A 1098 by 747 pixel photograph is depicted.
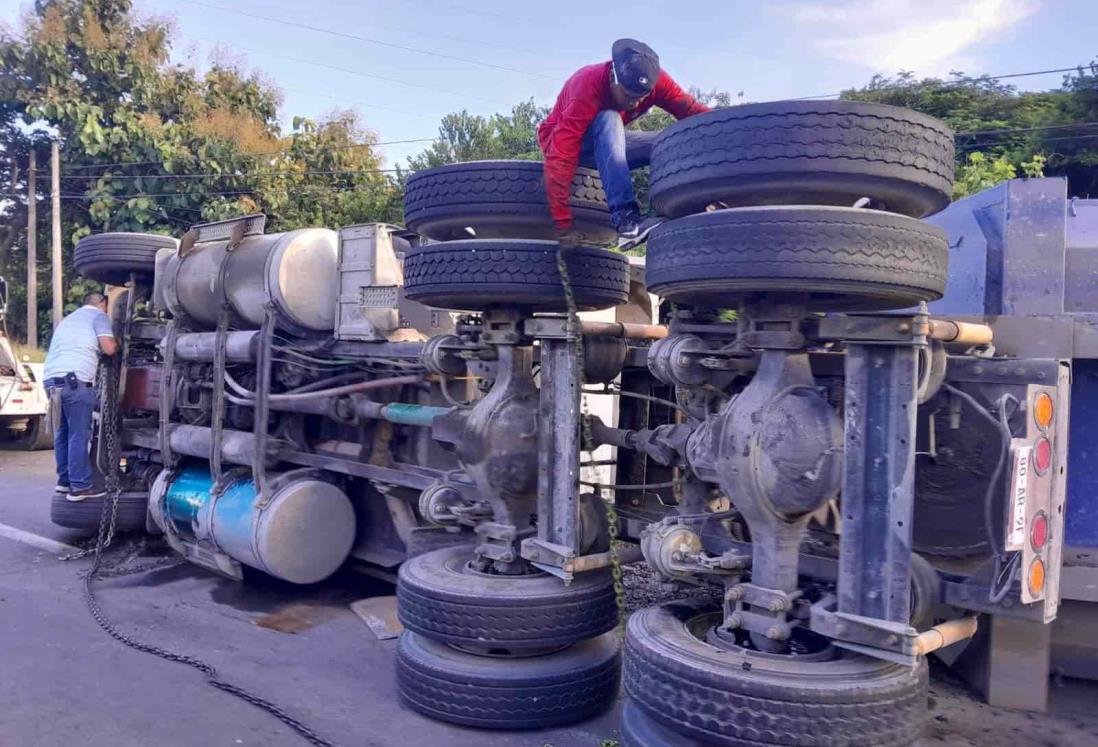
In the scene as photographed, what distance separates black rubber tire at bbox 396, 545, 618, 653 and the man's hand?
1.36 meters

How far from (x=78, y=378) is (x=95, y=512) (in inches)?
39.2

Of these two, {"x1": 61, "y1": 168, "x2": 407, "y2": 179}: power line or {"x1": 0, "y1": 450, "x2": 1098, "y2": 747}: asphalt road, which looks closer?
{"x1": 0, "y1": 450, "x2": 1098, "y2": 747}: asphalt road

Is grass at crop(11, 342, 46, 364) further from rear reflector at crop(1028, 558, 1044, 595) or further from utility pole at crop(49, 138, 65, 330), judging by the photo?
rear reflector at crop(1028, 558, 1044, 595)

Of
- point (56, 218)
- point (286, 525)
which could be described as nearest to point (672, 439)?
point (286, 525)

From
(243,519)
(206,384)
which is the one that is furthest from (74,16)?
(243,519)

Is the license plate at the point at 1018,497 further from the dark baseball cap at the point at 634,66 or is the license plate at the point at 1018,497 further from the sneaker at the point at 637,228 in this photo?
the dark baseball cap at the point at 634,66

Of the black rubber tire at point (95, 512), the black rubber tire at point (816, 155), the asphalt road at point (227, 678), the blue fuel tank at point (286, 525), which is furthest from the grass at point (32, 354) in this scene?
the black rubber tire at point (816, 155)

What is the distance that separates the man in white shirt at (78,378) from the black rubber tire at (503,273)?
13.5 ft

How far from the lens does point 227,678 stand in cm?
433

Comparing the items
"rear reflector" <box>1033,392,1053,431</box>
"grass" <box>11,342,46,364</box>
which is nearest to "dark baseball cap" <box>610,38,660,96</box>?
"rear reflector" <box>1033,392,1053,431</box>

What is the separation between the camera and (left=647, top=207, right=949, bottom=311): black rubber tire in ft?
8.46

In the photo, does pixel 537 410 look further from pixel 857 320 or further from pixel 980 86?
pixel 980 86

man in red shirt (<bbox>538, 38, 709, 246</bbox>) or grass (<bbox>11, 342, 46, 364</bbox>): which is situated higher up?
man in red shirt (<bbox>538, 38, 709, 246</bbox>)

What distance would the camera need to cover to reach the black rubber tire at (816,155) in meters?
2.61
